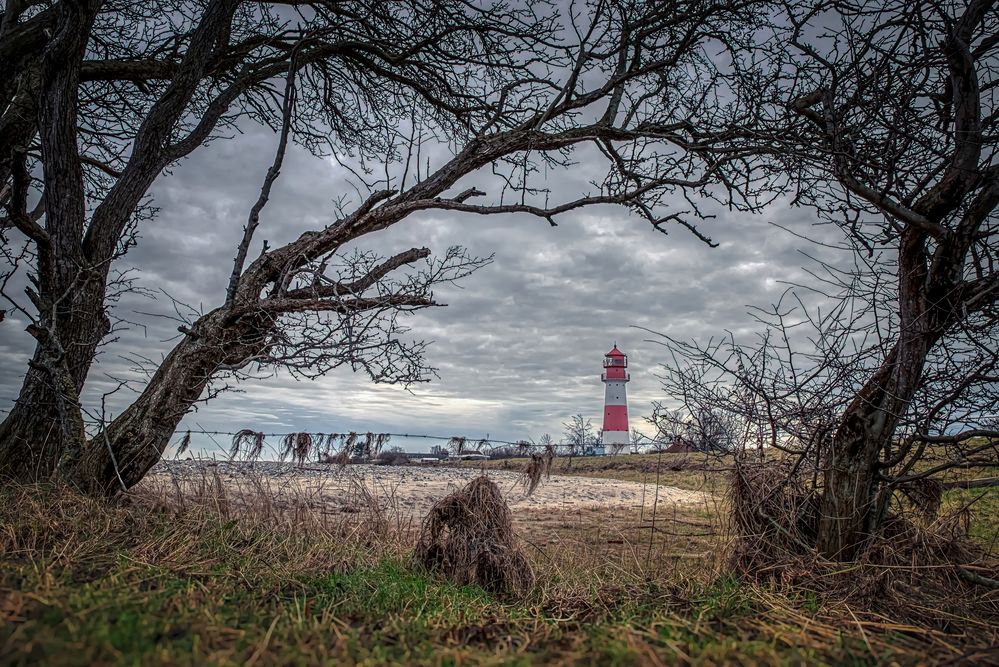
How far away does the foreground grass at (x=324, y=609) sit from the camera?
6.64 feet

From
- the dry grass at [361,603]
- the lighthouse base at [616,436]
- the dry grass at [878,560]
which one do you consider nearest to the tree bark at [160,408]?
the dry grass at [361,603]

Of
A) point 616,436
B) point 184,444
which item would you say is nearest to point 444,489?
point 184,444

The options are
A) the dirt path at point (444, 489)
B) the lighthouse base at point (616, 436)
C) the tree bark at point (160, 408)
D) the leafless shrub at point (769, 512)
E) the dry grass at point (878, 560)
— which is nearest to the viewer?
the dry grass at point (878, 560)

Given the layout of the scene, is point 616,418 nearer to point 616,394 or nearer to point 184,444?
point 616,394

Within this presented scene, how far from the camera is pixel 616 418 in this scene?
35.2m

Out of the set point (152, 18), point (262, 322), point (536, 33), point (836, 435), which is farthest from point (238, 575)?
point (152, 18)

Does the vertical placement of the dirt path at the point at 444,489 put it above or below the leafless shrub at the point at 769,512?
below

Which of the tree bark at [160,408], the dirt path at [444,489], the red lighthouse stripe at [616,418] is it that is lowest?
the dirt path at [444,489]

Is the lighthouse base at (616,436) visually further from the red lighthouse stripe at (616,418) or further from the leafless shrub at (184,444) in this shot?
the leafless shrub at (184,444)

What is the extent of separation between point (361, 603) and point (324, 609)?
28cm

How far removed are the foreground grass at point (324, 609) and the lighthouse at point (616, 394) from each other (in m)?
30.6

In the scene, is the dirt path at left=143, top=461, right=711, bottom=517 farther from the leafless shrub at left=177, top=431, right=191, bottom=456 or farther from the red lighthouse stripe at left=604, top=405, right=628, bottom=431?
the red lighthouse stripe at left=604, top=405, right=628, bottom=431

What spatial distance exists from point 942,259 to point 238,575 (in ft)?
15.7

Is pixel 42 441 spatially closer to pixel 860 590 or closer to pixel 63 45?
pixel 63 45
